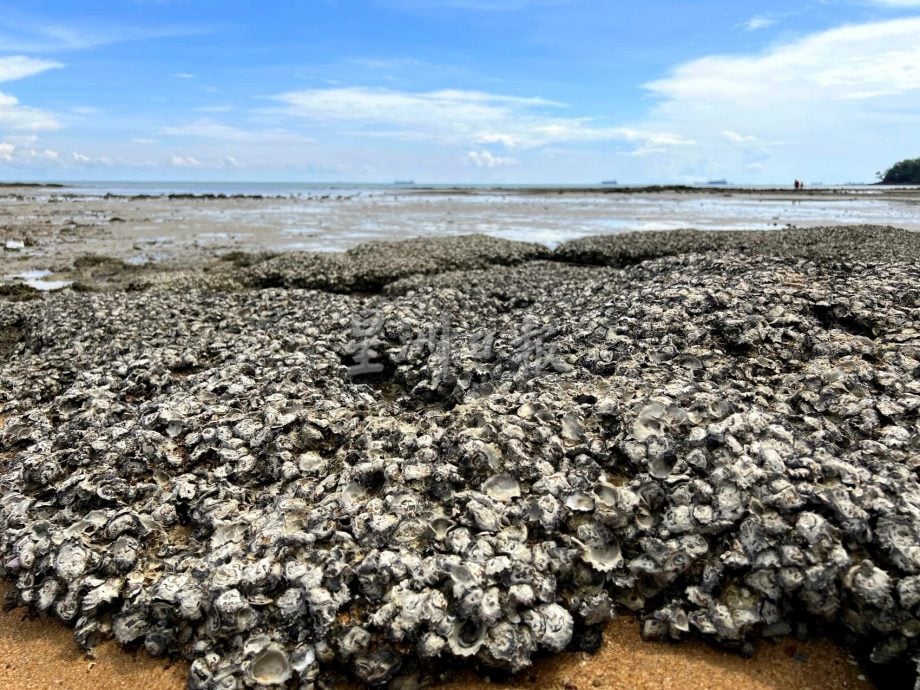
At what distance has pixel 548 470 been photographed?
4.25 metres

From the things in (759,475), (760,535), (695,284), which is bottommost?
(760,535)

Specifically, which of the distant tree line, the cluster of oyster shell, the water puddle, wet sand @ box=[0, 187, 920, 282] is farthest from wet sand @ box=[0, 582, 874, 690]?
the distant tree line

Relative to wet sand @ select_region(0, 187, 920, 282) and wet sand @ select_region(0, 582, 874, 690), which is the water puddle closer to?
wet sand @ select_region(0, 187, 920, 282)

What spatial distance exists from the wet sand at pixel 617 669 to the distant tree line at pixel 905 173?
121m

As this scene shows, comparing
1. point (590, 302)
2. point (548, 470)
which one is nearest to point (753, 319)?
point (590, 302)

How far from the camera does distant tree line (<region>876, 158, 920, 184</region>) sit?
97.9m

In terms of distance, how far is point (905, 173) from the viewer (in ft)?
330

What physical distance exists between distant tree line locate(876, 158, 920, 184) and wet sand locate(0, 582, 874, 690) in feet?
397

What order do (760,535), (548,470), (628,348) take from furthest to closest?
(628,348)
(548,470)
(760,535)

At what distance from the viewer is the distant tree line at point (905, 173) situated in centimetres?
9788

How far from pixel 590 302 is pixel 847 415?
4237 mm

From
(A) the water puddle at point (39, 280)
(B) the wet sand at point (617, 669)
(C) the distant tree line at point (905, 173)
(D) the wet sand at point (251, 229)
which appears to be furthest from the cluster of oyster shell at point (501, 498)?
(C) the distant tree line at point (905, 173)

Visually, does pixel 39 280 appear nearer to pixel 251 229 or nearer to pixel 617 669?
pixel 251 229

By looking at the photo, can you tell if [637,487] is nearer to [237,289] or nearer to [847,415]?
[847,415]
